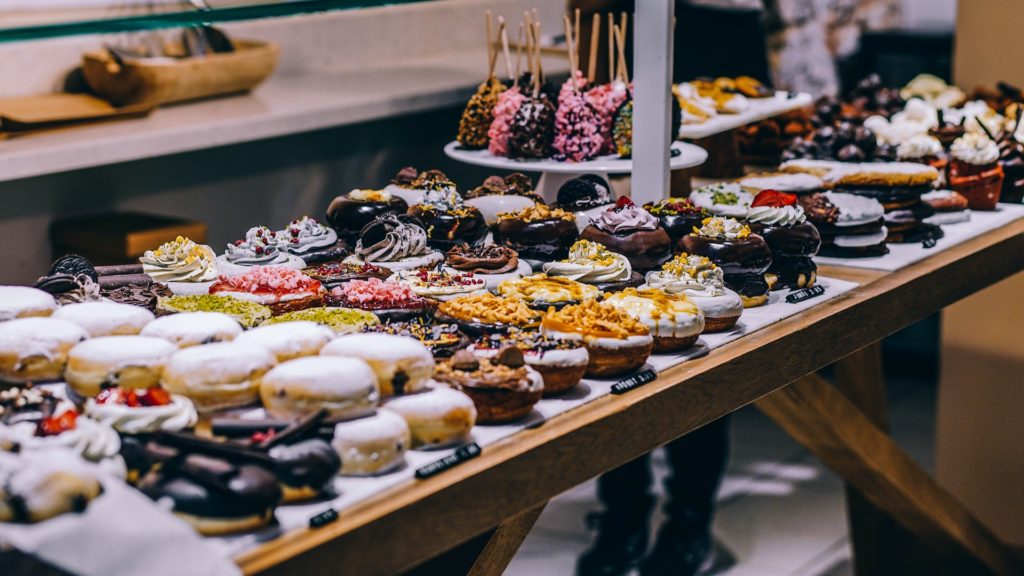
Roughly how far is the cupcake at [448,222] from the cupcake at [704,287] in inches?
16.0

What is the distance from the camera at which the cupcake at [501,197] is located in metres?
2.64

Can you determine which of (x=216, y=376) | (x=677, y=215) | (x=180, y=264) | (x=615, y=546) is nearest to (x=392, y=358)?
(x=216, y=376)

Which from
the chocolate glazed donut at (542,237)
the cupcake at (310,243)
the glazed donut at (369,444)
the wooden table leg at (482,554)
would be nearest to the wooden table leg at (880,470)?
the chocolate glazed donut at (542,237)

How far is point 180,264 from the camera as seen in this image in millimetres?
2209

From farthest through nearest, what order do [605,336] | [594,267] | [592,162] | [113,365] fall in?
[592,162]
[594,267]
[605,336]
[113,365]

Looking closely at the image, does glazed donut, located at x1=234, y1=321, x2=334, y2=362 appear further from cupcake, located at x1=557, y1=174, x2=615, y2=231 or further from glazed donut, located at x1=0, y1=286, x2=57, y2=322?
cupcake, located at x1=557, y1=174, x2=615, y2=231

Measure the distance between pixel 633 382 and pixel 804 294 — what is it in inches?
23.7

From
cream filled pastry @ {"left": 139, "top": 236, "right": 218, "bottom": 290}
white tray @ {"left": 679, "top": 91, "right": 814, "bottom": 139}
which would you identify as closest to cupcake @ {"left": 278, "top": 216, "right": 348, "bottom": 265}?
cream filled pastry @ {"left": 139, "top": 236, "right": 218, "bottom": 290}

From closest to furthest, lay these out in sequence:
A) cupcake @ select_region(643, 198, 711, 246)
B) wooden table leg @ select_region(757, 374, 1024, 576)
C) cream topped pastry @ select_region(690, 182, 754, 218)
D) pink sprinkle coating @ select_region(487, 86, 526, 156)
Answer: cupcake @ select_region(643, 198, 711, 246) < cream topped pastry @ select_region(690, 182, 754, 218) < wooden table leg @ select_region(757, 374, 1024, 576) < pink sprinkle coating @ select_region(487, 86, 526, 156)

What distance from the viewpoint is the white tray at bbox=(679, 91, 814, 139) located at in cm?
328

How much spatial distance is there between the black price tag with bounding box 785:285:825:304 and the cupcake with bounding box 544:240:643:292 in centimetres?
29

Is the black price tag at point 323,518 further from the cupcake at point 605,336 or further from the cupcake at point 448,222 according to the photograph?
the cupcake at point 448,222

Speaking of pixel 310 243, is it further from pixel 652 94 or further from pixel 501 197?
pixel 652 94

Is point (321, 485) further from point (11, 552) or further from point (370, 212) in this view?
point (370, 212)
